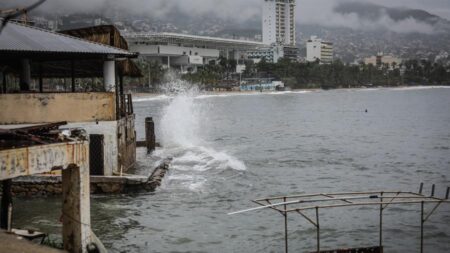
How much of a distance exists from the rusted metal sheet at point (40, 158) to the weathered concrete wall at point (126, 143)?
35.5 ft

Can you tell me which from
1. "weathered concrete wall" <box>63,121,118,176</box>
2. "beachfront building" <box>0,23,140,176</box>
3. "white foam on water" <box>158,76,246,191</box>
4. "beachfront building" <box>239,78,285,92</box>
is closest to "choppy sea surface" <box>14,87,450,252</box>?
"white foam on water" <box>158,76,246,191</box>

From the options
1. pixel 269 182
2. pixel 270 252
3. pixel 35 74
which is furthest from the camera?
pixel 35 74

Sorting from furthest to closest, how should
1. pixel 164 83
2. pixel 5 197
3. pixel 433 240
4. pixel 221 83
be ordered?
pixel 221 83, pixel 164 83, pixel 433 240, pixel 5 197

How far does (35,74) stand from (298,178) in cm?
1616

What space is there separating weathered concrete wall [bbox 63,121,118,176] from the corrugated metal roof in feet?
8.59

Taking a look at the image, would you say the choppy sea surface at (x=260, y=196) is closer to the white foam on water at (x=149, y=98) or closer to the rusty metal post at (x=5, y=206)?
the rusty metal post at (x=5, y=206)

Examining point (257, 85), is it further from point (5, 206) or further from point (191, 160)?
point (5, 206)

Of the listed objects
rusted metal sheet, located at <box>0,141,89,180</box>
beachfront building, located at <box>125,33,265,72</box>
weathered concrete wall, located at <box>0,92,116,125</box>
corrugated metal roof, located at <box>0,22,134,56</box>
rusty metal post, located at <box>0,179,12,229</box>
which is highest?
beachfront building, located at <box>125,33,265,72</box>

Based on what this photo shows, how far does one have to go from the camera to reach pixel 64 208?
37.7 feet

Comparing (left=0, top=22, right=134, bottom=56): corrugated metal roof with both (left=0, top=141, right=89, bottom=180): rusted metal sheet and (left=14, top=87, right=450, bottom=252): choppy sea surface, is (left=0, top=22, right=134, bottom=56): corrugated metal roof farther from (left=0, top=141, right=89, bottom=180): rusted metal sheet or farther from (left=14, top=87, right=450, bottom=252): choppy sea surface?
(left=0, top=141, right=89, bottom=180): rusted metal sheet

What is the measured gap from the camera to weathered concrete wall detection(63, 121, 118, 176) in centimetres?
2062

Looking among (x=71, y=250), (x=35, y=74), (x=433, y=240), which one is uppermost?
(x=35, y=74)

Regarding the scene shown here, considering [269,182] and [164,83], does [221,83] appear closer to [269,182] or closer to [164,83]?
[164,83]

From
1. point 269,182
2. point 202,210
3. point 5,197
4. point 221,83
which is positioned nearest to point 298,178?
point 269,182
